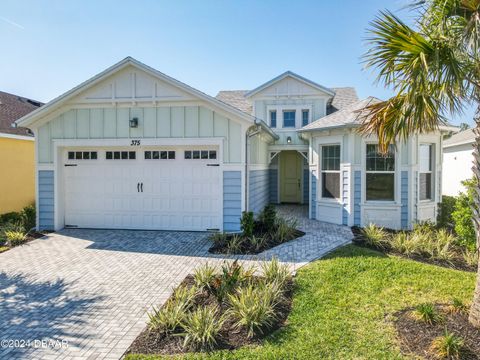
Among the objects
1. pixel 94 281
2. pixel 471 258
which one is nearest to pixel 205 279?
pixel 94 281

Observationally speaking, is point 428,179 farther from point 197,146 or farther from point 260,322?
point 260,322

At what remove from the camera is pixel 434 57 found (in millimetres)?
3975

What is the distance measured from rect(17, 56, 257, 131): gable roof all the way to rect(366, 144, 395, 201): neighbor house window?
4.20 m

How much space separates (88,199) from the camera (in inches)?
391

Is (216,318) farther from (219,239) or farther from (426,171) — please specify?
(426,171)

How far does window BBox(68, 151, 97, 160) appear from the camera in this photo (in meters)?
9.88

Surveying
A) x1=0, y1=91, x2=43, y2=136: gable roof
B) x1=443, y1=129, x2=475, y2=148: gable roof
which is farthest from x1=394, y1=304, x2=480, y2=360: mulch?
x1=443, y1=129, x2=475, y2=148: gable roof

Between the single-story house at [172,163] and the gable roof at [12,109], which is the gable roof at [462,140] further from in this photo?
the gable roof at [12,109]

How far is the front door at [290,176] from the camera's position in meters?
16.1

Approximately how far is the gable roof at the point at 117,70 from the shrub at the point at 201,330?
5895 mm

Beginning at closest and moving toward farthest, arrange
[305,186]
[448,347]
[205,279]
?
[448,347]
[205,279]
[305,186]

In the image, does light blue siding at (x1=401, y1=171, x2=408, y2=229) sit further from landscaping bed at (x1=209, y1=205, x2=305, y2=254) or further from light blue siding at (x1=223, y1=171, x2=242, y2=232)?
light blue siding at (x1=223, y1=171, x2=242, y2=232)

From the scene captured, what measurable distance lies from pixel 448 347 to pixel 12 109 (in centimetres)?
1732

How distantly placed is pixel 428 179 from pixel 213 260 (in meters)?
8.10
